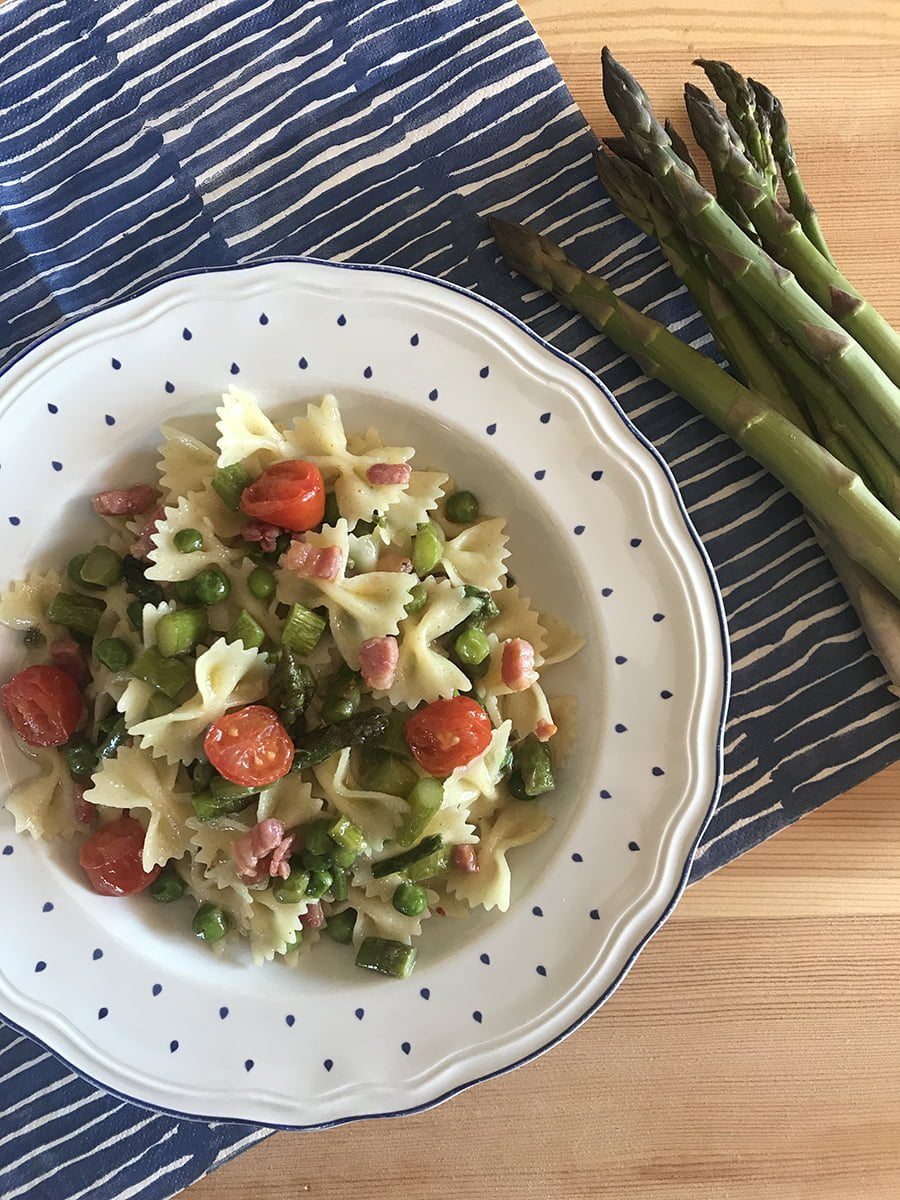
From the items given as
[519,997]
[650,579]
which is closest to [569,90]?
[650,579]

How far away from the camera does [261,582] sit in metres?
3.31

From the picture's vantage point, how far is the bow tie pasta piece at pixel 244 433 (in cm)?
316

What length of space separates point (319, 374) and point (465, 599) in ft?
3.21

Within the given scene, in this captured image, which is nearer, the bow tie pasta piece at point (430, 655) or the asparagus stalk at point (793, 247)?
the bow tie pasta piece at point (430, 655)

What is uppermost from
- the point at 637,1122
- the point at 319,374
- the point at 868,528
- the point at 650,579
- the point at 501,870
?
the point at 319,374

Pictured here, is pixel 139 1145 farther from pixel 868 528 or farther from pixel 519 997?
pixel 868 528

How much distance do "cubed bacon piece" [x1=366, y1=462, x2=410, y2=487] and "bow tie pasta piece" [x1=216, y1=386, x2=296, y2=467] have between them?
321mm

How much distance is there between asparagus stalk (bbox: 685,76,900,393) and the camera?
358cm

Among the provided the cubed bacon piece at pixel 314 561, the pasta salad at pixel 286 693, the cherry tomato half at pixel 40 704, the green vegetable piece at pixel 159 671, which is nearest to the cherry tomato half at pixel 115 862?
the pasta salad at pixel 286 693

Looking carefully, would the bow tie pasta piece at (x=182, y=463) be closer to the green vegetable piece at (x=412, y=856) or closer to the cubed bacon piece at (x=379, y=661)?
the cubed bacon piece at (x=379, y=661)

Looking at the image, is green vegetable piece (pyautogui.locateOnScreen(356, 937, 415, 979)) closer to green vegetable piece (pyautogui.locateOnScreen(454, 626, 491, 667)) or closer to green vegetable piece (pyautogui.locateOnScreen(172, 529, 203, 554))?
green vegetable piece (pyautogui.locateOnScreen(454, 626, 491, 667))

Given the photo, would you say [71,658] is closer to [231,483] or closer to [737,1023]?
[231,483]

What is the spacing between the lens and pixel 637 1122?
3.98 metres

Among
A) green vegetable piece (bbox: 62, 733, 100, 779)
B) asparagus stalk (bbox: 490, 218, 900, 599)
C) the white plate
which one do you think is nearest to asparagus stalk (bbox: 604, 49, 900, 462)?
asparagus stalk (bbox: 490, 218, 900, 599)
